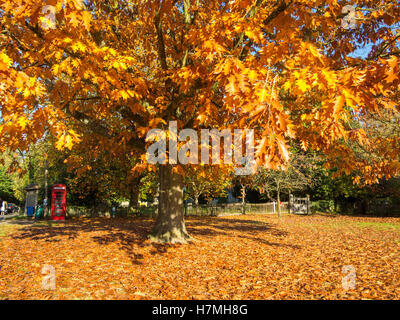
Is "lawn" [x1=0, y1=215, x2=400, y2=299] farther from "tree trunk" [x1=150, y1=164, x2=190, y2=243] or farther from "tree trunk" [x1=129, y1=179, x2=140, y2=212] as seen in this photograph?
"tree trunk" [x1=129, y1=179, x2=140, y2=212]

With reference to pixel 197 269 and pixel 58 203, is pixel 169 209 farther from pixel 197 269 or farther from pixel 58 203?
pixel 58 203

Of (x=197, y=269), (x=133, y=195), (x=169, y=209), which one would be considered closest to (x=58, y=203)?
(x=133, y=195)

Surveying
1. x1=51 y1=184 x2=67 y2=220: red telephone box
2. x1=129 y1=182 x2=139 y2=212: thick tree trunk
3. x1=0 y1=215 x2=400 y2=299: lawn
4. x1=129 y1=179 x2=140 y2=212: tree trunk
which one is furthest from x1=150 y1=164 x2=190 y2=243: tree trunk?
x1=51 y1=184 x2=67 y2=220: red telephone box

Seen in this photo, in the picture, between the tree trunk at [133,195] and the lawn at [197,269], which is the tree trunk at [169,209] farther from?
the tree trunk at [133,195]

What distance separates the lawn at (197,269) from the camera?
15.7 feet

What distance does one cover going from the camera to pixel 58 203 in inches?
812

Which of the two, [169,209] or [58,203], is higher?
[169,209]

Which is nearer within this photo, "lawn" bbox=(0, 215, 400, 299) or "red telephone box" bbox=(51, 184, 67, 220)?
"lawn" bbox=(0, 215, 400, 299)

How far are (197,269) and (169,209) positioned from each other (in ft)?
11.6

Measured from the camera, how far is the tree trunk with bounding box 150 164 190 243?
9570 mm

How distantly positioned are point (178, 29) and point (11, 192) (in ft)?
183

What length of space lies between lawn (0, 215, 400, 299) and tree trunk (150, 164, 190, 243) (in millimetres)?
581

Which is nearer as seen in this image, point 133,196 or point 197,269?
point 197,269

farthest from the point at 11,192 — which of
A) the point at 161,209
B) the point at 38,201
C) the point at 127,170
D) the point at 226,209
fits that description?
the point at 161,209
